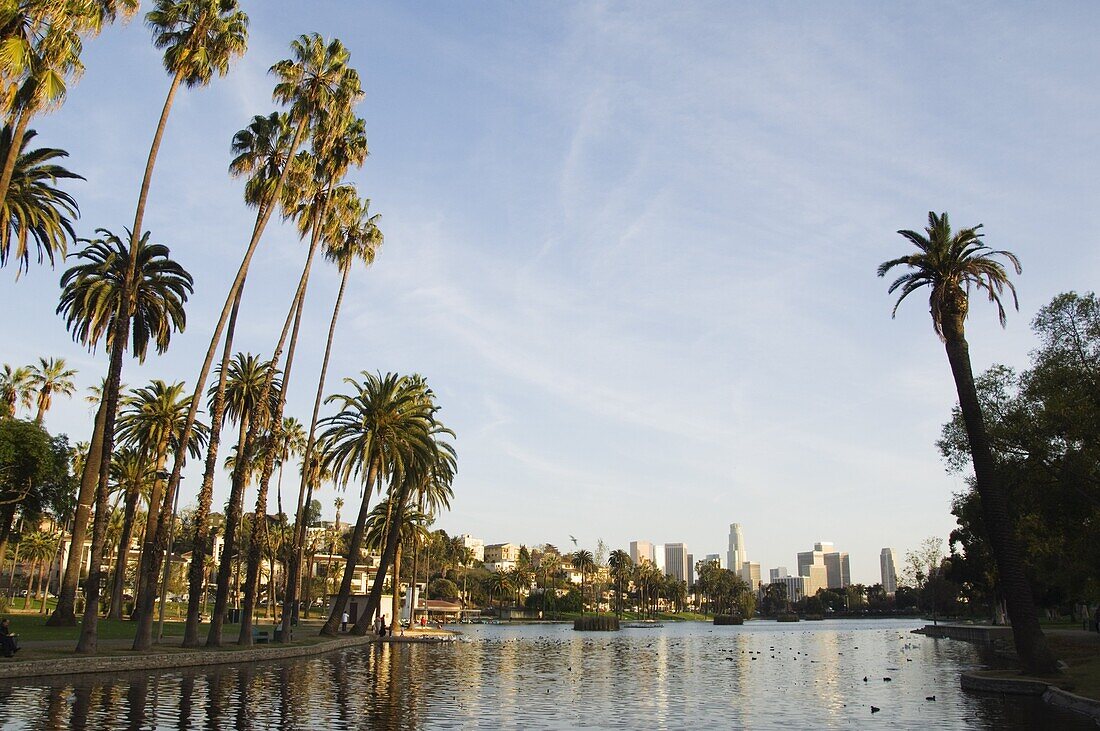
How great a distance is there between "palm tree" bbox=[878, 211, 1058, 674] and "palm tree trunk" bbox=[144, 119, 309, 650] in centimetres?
3114

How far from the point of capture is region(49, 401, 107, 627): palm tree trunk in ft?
122

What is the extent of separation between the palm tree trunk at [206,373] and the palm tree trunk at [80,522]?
130 inches

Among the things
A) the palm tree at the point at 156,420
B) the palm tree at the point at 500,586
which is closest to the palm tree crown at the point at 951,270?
the palm tree at the point at 156,420

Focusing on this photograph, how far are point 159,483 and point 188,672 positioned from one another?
29965 mm

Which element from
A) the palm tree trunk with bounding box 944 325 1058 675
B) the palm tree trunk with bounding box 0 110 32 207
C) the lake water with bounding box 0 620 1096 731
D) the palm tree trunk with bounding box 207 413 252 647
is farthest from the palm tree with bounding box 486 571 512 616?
the palm tree trunk with bounding box 0 110 32 207

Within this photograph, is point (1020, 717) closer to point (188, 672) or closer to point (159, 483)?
point (188, 672)

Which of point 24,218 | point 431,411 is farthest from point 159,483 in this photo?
point 24,218

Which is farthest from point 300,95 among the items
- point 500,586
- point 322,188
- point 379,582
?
point 500,586

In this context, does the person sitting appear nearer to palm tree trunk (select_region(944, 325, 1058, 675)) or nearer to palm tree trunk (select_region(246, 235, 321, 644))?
palm tree trunk (select_region(246, 235, 321, 644))

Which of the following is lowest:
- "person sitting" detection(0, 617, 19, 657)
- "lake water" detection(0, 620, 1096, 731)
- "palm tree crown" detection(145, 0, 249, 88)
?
A: "lake water" detection(0, 620, 1096, 731)

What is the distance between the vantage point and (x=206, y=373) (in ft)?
129

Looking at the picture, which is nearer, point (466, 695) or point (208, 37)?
point (466, 695)

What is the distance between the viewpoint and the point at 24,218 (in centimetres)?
3834

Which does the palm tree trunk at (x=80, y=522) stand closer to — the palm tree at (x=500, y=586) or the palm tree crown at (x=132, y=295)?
the palm tree crown at (x=132, y=295)
